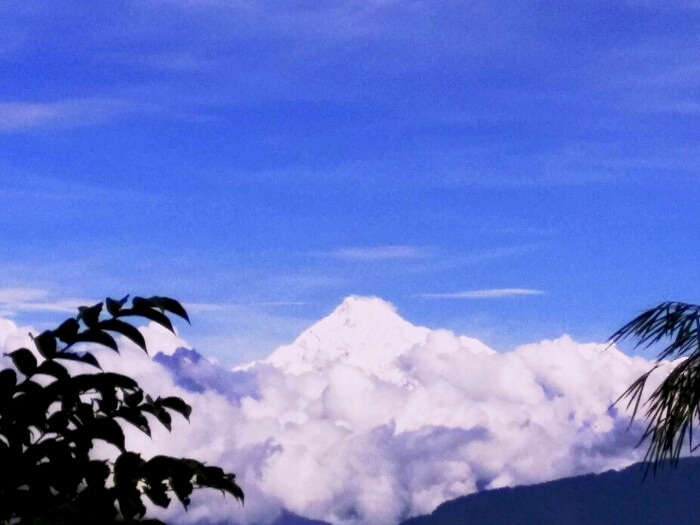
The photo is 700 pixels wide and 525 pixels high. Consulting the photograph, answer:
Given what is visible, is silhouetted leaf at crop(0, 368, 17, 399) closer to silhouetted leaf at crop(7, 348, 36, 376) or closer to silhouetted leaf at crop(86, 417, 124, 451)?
silhouetted leaf at crop(7, 348, 36, 376)

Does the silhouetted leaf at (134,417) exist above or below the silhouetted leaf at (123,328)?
below

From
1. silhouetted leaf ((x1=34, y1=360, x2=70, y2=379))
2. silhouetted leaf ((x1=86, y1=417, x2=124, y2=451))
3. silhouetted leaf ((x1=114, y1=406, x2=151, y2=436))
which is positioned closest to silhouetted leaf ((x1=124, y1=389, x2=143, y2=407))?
silhouetted leaf ((x1=114, y1=406, x2=151, y2=436))

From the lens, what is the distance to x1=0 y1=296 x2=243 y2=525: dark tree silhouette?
4418 millimetres

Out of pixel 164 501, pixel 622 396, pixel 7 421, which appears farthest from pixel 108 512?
pixel 622 396

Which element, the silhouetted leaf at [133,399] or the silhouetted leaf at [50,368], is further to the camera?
the silhouetted leaf at [133,399]

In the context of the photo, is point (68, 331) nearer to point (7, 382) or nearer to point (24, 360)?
point (24, 360)

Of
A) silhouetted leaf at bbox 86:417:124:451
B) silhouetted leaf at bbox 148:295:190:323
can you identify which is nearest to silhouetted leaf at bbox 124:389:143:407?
silhouetted leaf at bbox 86:417:124:451

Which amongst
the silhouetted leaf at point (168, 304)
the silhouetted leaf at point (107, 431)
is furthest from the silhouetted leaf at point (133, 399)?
the silhouetted leaf at point (168, 304)

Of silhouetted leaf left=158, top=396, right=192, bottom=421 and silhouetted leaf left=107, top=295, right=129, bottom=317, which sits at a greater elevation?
silhouetted leaf left=107, top=295, right=129, bottom=317

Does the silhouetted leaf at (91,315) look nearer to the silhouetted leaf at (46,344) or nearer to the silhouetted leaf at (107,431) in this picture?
the silhouetted leaf at (46,344)

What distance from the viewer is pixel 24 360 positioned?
455 centimetres

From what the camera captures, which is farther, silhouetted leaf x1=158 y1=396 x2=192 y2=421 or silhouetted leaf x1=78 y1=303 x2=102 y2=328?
silhouetted leaf x1=158 y1=396 x2=192 y2=421

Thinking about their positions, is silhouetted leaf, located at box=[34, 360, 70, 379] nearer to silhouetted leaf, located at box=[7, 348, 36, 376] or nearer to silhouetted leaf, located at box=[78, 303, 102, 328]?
silhouetted leaf, located at box=[7, 348, 36, 376]

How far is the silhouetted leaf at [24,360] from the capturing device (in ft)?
→ 14.9
